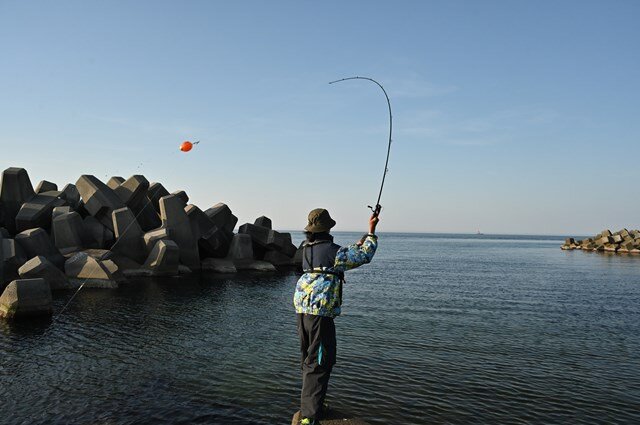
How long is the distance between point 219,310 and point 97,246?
14516mm

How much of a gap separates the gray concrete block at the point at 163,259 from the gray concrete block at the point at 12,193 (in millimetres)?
9023

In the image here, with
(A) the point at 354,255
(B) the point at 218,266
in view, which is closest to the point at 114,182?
(B) the point at 218,266

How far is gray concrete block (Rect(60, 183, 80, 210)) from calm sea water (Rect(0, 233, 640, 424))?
14611 millimetres

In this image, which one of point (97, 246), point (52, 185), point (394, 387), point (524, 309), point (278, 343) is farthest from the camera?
point (52, 185)

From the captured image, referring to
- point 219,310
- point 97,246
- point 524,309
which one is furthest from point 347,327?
point 97,246

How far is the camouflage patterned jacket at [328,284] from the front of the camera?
6102mm

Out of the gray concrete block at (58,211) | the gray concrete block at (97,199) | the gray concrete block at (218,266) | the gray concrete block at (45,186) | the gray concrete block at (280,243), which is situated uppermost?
the gray concrete block at (45,186)

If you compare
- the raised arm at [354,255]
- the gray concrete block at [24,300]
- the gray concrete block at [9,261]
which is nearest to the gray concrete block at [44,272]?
the gray concrete block at [9,261]

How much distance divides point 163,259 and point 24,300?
544 inches

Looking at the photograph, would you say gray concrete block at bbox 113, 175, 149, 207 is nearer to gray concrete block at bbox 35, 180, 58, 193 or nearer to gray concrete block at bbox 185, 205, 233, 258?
gray concrete block at bbox 185, 205, 233, 258

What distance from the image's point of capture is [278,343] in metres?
14.5

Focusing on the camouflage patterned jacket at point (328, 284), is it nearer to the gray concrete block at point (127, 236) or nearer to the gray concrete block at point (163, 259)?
the gray concrete block at point (163, 259)

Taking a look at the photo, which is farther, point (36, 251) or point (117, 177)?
point (117, 177)

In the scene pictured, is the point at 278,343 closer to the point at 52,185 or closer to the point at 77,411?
the point at 77,411
